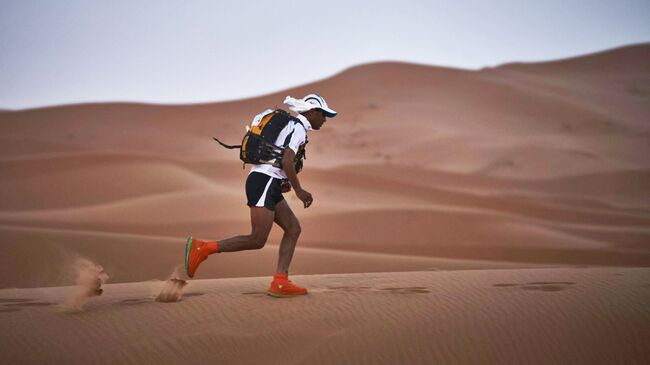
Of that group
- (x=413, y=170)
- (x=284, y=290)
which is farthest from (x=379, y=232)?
(x=413, y=170)

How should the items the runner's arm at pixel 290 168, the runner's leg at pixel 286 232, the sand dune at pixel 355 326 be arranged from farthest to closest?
the runner's leg at pixel 286 232 < the runner's arm at pixel 290 168 < the sand dune at pixel 355 326

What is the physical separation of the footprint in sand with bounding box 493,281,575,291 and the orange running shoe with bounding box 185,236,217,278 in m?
2.45

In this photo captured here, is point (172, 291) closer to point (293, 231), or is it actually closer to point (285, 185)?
point (293, 231)

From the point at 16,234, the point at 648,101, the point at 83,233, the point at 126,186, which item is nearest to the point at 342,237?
the point at 83,233

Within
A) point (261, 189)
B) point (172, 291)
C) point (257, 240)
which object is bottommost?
point (172, 291)

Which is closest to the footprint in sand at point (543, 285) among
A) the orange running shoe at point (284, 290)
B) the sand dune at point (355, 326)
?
the sand dune at point (355, 326)

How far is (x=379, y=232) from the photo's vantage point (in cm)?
1925

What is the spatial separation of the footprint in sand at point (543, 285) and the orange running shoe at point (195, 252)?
2451 millimetres

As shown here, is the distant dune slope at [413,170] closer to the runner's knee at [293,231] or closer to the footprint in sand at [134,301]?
the footprint in sand at [134,301]

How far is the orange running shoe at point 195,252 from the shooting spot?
6.41 m

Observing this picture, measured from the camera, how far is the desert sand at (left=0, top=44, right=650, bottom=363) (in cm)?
498

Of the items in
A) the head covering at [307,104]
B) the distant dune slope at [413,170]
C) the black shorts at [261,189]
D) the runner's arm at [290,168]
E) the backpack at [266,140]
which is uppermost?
the head covering at [307,104]

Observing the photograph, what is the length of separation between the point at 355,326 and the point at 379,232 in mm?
14101

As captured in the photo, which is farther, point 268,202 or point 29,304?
point 268,202
